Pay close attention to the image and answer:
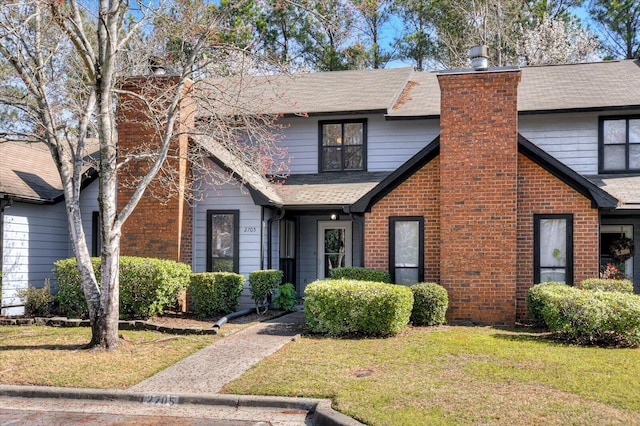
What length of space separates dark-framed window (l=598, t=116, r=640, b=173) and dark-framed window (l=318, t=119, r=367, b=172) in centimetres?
621

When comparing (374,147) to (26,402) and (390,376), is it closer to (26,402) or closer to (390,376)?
(390,376)

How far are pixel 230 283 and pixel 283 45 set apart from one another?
20.8m

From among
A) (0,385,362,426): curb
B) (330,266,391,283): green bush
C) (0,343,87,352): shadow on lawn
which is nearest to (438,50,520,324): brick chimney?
(330,266,391,283): green bush

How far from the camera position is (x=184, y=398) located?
8312 mm

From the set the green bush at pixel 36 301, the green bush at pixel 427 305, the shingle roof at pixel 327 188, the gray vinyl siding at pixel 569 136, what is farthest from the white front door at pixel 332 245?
the green bush at pixel 36 301

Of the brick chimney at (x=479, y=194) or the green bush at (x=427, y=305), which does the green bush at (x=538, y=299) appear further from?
the green bush at (x=427, y=305)

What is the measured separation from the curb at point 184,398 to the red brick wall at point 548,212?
293 inches

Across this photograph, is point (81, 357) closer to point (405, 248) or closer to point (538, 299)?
point (405, 248)

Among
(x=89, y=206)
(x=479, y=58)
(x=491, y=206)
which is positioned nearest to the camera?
(x=491, y=206)

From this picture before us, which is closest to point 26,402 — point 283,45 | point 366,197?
point 366,197

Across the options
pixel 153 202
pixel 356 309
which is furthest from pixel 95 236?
pixel 356 309

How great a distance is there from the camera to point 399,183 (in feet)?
48.3

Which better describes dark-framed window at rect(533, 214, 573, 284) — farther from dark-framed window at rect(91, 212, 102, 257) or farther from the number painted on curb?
dark-framed window at rect(91, 212, 102, 257)

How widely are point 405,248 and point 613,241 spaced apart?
20.3 ft
